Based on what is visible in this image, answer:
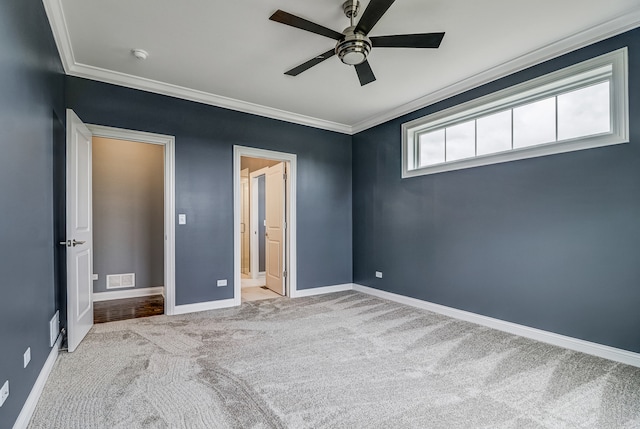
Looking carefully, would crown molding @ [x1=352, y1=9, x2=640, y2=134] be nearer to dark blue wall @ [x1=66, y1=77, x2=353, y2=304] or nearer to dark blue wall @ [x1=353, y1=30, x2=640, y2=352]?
dark blue wall @ [x1=353, y1=30, x2=640, y2=352]

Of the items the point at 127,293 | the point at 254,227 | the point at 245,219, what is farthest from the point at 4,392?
the point at 245,219

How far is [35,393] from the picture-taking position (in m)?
1.97

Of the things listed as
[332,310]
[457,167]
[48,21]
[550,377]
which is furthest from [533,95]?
[48,21]

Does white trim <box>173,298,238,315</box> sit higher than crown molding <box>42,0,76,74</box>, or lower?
lower

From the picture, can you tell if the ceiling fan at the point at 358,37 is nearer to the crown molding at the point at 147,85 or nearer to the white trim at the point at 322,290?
the crown molding at the point at 147,85

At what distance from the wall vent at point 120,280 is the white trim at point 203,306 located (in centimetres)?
153

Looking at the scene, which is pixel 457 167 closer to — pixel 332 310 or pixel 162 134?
pixel 332 310

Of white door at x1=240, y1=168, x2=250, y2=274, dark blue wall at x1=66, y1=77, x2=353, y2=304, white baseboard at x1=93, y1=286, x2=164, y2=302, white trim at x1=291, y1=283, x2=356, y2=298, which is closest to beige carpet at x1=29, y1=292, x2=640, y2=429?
dark blue wall at x1=66, y1=77, x2=353, y2=304

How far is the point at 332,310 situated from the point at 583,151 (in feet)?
10.3

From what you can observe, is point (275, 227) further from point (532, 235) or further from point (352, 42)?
point (532, 235)

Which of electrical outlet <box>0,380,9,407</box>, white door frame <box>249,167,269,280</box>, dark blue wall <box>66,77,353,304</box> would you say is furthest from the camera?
white door frame <box>249,167,269,280</box>

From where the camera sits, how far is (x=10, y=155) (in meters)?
1.63

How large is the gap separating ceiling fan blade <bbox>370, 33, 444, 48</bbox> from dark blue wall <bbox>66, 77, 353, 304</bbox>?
8.54 feet

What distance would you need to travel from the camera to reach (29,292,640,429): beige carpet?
1.85 meters
